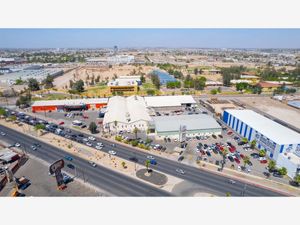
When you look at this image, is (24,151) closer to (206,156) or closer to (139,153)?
(139,153)

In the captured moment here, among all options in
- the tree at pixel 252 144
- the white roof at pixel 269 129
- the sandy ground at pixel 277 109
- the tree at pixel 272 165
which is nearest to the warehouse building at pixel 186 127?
the white roof at pixel 269 129

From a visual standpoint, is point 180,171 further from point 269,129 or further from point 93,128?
point 93,128

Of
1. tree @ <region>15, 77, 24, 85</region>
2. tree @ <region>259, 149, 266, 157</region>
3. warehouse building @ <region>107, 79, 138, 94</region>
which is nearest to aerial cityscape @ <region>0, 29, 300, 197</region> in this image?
tree @ <region>259, 149, 266, 157</region>

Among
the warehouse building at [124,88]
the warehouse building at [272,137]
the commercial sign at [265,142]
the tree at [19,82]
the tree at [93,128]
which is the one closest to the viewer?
the warehouse building at [272,137]

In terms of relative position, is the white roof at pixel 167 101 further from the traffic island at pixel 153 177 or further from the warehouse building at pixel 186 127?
the traffic island at pixel 153 177

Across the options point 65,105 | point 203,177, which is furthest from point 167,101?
point 203,177

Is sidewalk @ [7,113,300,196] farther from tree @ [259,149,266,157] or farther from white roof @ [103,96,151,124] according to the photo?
white roof @ [103,96,151,124]

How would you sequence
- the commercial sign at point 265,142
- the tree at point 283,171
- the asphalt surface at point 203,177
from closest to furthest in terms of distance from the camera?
1. the asphalt surface at point 203,177
2. the tree at point 283,171
3. the commercial sign at point 265,142
